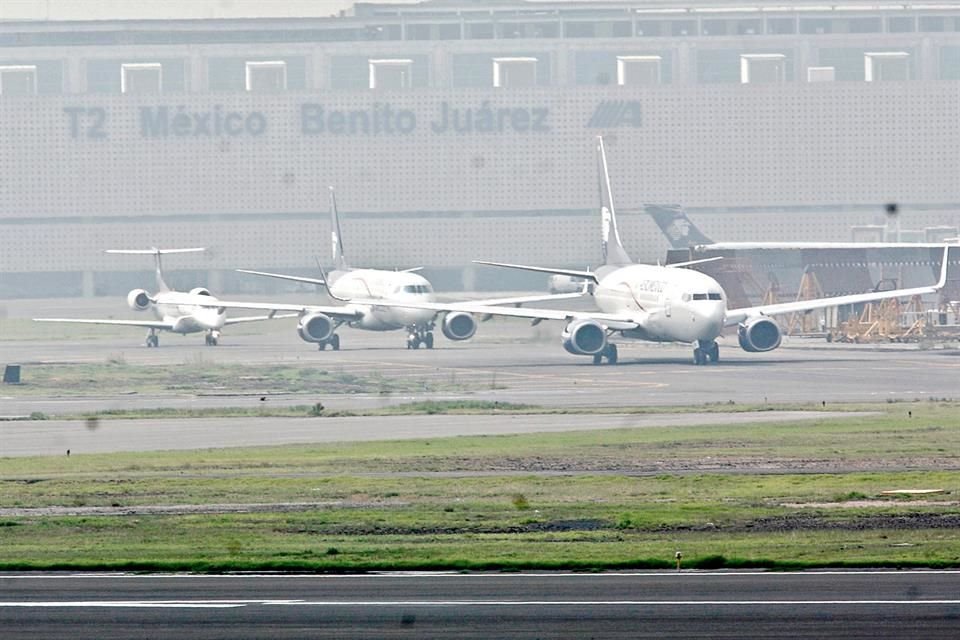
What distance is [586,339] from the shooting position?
70.5m

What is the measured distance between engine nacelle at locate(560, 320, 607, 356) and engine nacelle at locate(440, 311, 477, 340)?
9.12 m

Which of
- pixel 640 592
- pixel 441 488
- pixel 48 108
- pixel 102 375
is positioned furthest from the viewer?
pixel 48 108

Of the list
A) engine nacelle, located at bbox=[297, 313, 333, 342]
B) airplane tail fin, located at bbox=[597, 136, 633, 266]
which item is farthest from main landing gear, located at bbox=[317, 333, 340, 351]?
airplane tail fin, located at bbox=[597, 136, 633, 266]

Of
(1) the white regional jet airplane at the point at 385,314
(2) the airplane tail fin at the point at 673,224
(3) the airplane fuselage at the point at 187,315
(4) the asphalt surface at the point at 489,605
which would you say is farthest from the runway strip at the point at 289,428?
(2) the airplane tail fin at the point at 673,224

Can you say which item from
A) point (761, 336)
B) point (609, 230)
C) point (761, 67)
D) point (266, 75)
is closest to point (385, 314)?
point (609, 230)

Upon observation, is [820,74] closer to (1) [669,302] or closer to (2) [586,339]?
(2) [586,339]

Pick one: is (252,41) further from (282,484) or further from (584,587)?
(584,587)

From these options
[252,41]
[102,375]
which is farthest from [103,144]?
[102,375]

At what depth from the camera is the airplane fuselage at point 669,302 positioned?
67500 millimetres

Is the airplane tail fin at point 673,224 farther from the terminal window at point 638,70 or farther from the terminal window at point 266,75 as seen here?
the terminal window at point 266,75

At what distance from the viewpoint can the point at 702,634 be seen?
656 inches

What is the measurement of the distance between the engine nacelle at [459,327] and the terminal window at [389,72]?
11027 centimetres

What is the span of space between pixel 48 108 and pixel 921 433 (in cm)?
15288

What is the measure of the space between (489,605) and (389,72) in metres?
172
